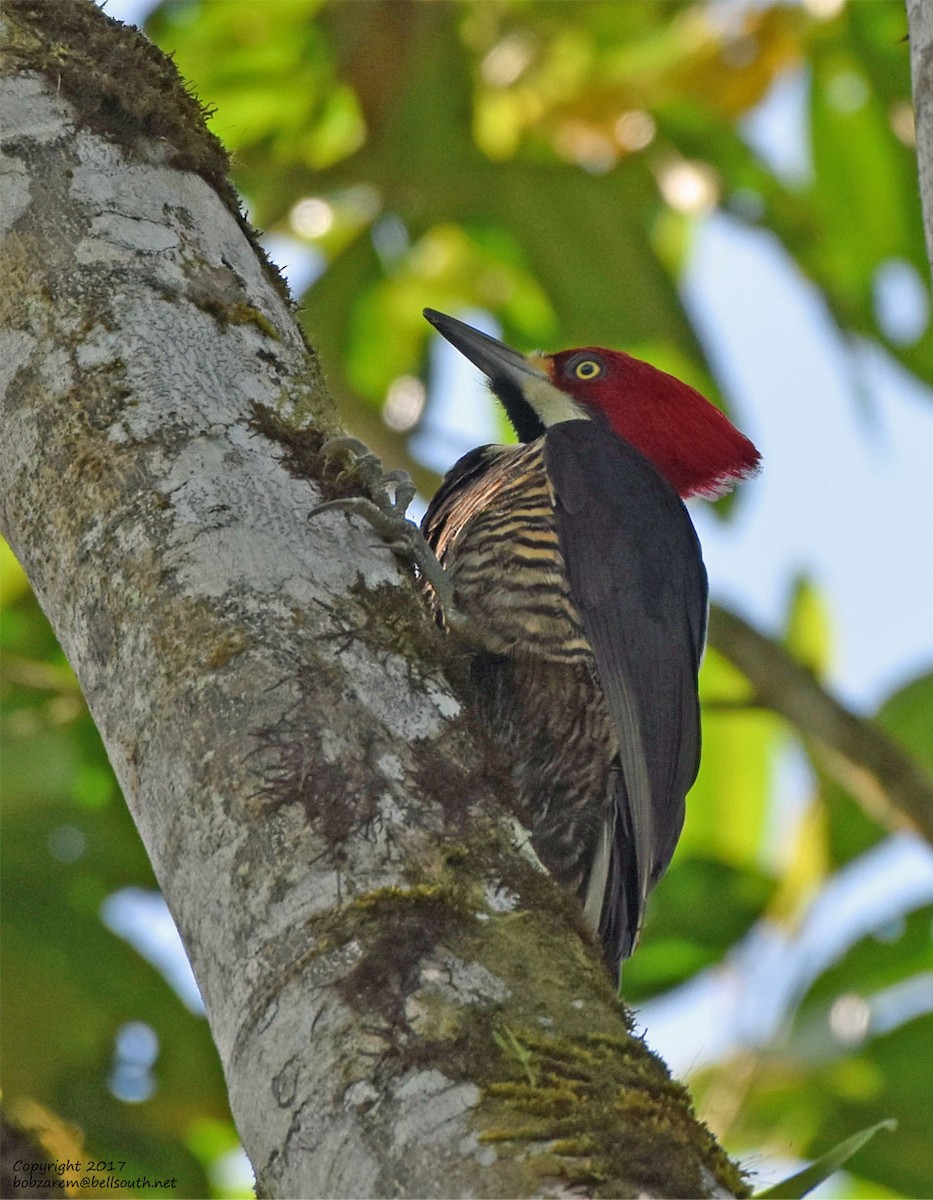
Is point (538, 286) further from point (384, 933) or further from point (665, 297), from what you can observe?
point (384, 933)

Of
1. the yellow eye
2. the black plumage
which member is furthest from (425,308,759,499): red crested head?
the black plumage

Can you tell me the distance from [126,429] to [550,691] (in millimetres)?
1496

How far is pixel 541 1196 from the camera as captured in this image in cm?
141

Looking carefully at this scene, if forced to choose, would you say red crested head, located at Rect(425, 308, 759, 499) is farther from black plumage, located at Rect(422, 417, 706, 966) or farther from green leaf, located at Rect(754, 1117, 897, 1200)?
green leaf, located at Rect(754, 1117, 897, 1200)

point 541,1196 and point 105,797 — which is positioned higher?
point 105,797

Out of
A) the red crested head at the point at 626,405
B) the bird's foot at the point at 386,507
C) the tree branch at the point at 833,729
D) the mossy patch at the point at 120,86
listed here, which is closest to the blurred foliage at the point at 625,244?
the tree branch at the point at 833,729

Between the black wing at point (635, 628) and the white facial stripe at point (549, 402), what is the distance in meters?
0.43

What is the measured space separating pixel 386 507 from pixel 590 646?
34.2 inches

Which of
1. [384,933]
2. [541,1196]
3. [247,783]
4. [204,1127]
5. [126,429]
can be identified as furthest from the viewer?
[204,1127]

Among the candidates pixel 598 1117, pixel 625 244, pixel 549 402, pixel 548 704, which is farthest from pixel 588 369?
pixel 598 1117

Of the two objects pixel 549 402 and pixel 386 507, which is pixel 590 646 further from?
pixel 549 402

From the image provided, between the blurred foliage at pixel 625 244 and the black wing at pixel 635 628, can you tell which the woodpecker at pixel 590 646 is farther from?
the blurred foliage at pixel 625 244

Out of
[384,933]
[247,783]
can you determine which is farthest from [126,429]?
[384,933]

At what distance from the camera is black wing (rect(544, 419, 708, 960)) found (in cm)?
324
